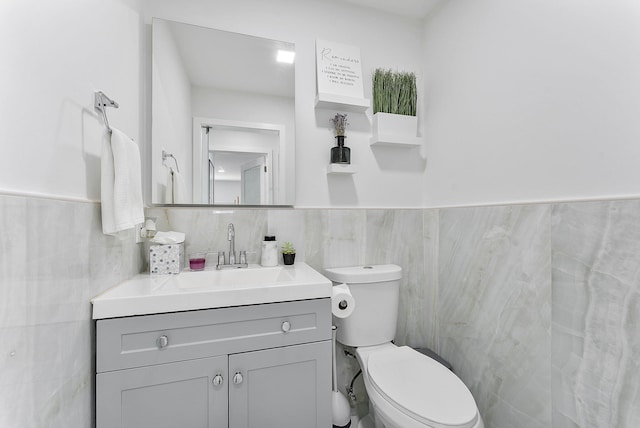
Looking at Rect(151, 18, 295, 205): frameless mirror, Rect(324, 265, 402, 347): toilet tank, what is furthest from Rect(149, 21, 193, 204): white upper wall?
Rect(324, 265, 402, 347): toilet tank

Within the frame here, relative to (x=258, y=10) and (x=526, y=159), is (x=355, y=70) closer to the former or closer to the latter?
(x=258, y=10)

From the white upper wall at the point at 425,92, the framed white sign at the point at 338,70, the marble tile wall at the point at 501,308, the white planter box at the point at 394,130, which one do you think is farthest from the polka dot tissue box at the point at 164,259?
the marble tile wall at the point at 501,308

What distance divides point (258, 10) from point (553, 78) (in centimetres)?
149

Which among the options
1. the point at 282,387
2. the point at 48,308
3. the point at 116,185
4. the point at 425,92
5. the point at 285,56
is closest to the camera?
the point at 48,308

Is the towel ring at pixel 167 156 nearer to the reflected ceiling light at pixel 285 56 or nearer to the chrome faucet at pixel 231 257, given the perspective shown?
the chrome faucet at pixel 231 257

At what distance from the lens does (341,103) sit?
1622 mm

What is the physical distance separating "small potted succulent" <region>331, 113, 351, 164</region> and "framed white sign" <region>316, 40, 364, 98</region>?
0.15 meters

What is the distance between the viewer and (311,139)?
1672 mm

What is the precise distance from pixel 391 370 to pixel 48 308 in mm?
1230

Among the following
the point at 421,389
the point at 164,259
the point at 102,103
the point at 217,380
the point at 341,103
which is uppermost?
the point at 341,103

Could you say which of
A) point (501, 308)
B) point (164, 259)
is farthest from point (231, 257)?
point (501, 308)

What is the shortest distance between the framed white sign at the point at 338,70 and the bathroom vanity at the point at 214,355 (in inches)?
44.4

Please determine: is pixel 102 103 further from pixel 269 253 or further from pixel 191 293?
pixel 269 253

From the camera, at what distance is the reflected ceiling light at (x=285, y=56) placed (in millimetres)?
1596
